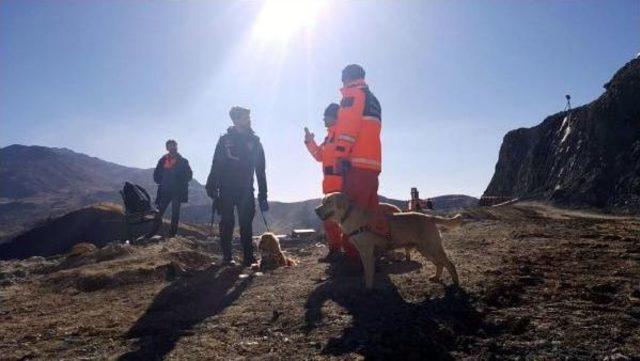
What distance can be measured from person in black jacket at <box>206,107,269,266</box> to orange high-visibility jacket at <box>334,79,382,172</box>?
2395mm

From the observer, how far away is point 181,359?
357 centimetres

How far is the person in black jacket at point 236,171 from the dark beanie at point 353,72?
239 centimetres

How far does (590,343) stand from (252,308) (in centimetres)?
313

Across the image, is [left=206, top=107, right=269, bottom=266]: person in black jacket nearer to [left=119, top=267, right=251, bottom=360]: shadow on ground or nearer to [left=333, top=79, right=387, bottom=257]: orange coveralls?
[left=119, top=267, right=251, bottom=360]: shadow on ground

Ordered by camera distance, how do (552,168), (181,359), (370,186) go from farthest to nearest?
(552,168) → (370,186) → (181,359)

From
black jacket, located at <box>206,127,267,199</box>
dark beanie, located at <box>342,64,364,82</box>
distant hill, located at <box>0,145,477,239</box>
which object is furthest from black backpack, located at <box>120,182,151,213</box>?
distant hill, located at <box>0,145,477,239</box>

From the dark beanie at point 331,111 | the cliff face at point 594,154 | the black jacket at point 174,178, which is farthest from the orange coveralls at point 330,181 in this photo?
the cliff face at point 594,154

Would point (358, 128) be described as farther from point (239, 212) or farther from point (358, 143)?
point (239, 212)

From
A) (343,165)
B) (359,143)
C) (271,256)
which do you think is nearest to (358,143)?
(359,143)

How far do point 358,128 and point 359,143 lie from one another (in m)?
0.19

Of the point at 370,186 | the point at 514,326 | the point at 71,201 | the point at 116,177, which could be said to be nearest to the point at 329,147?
the point at 370,186

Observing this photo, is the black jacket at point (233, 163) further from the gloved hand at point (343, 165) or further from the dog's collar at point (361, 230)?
the dog's collar at point (361, 230)

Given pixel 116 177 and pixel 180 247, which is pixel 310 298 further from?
pixel 116 177

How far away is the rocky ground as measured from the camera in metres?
3.47
